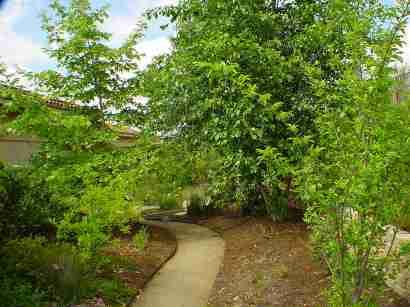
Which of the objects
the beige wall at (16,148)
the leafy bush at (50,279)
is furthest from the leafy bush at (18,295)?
the beige wall at (16,148)

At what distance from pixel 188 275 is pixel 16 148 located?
6719 mm

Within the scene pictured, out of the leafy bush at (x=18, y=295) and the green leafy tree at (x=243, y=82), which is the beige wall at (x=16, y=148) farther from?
the leafy bush at (x=18, y=295)

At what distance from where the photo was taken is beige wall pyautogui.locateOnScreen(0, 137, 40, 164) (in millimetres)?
9984

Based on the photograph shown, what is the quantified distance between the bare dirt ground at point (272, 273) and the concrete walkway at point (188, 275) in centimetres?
17

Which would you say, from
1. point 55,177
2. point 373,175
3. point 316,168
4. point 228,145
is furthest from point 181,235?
point 373,175

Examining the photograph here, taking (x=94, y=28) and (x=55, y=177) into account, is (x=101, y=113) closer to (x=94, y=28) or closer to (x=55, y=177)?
(x=94, y=28)

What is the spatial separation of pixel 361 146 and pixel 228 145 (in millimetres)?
3825

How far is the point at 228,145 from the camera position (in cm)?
705

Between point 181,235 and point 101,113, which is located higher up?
point 101,113

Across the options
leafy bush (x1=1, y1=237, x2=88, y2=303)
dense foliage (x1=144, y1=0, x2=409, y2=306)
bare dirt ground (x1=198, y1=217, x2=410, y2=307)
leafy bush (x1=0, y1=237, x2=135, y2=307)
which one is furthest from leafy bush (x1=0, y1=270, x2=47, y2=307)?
dense foliage (x1=144, y1=0, x2=409, y2=306)

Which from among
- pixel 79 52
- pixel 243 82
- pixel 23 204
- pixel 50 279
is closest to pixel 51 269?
pixel 50 279

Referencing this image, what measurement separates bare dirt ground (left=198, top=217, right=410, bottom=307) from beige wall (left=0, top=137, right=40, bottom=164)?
601 centimetres

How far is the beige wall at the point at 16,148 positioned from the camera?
32.8ft

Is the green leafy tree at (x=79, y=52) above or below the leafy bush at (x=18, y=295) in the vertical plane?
above
